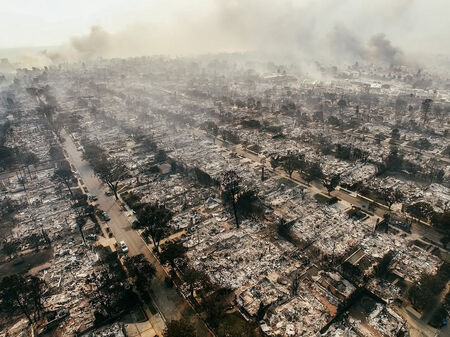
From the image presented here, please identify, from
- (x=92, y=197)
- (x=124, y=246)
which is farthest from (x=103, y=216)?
(x=124, y=246)

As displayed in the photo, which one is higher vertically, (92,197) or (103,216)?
(103,216)

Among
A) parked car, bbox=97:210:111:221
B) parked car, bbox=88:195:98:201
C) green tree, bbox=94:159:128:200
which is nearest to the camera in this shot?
parked car, bbox=97:210:111:221

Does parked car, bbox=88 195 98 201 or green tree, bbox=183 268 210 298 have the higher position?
green tree, bbox=183 268 210 298

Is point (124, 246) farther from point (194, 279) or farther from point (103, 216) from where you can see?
point (194, 279)

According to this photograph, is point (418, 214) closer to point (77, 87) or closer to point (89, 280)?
point (89, 280)

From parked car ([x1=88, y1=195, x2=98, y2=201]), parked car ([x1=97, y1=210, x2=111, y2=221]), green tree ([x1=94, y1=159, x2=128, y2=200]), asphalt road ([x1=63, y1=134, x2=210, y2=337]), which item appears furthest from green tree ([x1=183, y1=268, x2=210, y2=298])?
parked car ([x1=88, y1=195, x2=98, y2=201])

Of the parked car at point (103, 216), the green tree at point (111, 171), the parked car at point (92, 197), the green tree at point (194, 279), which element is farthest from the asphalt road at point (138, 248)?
the green tree at point (194, 279)

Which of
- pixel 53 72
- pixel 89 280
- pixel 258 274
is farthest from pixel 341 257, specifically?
pixel 53 72

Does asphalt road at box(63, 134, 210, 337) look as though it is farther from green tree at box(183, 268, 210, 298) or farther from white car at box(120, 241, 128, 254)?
green tree at box(183, 268, 210, 298)
